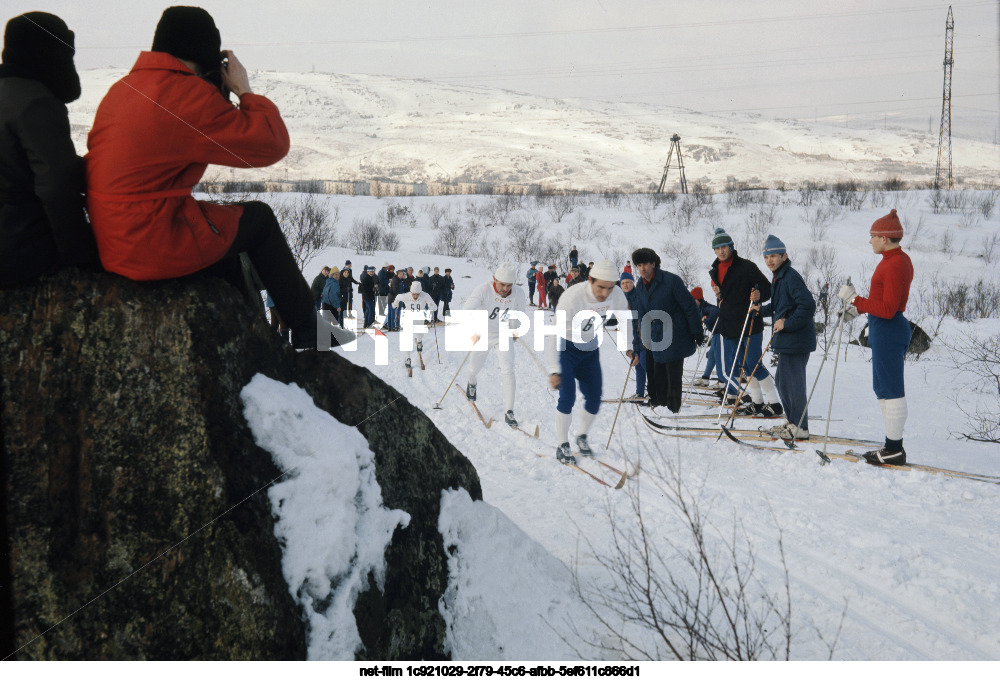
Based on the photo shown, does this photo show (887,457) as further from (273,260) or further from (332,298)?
(332,298)

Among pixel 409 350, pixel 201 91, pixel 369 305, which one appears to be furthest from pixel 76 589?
pixel 369 305

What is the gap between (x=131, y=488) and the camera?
2104 mm

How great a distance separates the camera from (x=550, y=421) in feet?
25.0

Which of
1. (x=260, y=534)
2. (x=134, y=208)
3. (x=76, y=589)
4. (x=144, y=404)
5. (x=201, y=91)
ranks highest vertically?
(x=201, y=91)

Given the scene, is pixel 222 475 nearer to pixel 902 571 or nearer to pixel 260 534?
pixel 260 534

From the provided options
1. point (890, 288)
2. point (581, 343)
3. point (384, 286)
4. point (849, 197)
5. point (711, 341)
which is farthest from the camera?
point (849, 197)

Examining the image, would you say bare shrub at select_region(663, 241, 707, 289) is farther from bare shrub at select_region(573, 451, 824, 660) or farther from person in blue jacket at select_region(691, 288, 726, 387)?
bare shrub at select_region(573, 451, 824, 660)

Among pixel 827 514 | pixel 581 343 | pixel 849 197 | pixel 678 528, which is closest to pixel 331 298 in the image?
pixel 581 343

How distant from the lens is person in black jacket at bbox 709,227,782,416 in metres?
6.98

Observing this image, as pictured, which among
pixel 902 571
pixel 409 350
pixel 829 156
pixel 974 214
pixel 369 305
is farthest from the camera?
pixel 829 156

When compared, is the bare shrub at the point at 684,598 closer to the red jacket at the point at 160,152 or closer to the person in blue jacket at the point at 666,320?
the red jacket at the point at 160,152

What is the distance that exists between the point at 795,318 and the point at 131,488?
5.51 m

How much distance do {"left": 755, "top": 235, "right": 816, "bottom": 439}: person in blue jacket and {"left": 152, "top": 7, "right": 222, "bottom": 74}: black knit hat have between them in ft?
17.0

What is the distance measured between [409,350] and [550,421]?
16.5ft
